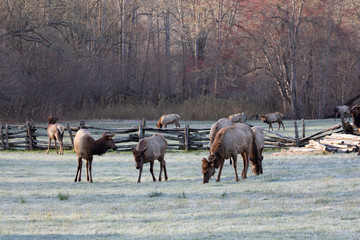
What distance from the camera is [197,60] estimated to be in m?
58.3

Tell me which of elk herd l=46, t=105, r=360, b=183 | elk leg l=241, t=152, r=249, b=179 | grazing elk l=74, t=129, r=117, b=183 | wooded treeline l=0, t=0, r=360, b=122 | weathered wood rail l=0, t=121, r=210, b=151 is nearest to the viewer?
elk herd l=46, t=105, r=360, b=183

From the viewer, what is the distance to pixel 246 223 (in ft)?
29.9

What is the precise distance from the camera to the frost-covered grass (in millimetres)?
8664

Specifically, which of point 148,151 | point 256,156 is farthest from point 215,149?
point 148,151

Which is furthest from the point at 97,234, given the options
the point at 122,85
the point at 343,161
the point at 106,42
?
the point at 106,42

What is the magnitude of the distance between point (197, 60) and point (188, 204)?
47.9 meters

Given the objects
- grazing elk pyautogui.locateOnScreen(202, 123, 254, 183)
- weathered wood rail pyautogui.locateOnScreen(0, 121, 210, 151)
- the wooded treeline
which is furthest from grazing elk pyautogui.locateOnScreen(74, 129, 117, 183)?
the wooded treeline

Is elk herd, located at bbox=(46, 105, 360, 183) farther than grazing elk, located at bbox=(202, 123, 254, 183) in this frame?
Yes

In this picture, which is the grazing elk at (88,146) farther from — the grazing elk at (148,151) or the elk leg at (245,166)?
the elk leg at (245,166)

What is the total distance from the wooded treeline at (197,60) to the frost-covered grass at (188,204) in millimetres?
26978

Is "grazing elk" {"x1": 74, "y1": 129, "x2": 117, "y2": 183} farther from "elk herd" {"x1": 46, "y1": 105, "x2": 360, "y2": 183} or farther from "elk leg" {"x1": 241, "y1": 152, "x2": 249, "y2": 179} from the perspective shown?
"elk leg" {"x1": 241, "y1": 152, "x2": 249, "y2": 179}

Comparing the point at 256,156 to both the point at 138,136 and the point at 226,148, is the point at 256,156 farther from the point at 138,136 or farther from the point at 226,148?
the point at 138,136

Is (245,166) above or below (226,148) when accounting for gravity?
below

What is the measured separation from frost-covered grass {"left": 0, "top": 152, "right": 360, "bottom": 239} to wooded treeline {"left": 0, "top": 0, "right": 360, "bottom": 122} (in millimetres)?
26978
